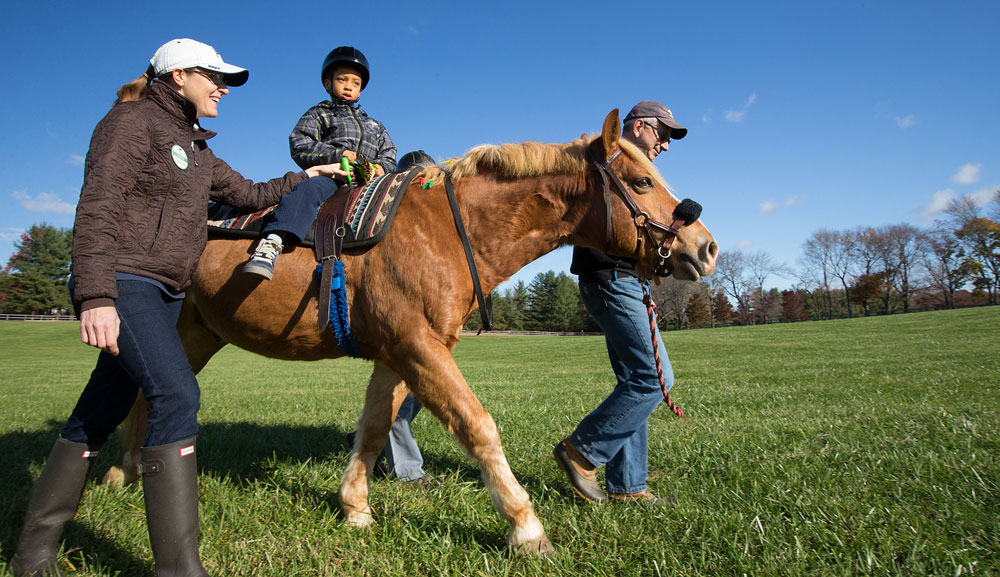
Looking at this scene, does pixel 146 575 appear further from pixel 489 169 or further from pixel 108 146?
pixel 489 169

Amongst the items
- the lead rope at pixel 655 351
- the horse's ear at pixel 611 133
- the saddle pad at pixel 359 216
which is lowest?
the lead rope at pixel 655 351

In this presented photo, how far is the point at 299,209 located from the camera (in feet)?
10.2

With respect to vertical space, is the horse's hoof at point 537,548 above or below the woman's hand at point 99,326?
below

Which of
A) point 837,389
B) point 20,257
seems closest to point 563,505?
point 837,389

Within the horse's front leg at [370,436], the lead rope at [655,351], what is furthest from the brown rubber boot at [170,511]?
the lead rope at [655,351]

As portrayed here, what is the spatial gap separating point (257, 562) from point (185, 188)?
6.55ft

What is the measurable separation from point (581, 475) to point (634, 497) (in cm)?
39

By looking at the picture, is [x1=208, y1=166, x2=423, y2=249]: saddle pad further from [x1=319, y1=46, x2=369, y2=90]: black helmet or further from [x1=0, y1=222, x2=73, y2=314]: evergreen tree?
[x1=0, y1=222, x2=73, y2=314]: evergreen tree

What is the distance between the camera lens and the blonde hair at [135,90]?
2.57 m

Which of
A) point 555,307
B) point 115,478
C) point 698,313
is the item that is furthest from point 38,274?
point 698,313

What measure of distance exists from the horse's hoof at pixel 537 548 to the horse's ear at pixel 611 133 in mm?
2315

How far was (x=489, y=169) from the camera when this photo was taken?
10.8ft

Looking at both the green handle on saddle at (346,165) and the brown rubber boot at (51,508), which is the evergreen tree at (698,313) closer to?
the green handle on saddle at (346,165)

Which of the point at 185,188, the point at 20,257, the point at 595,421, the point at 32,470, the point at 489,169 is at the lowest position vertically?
the point at 32,470
